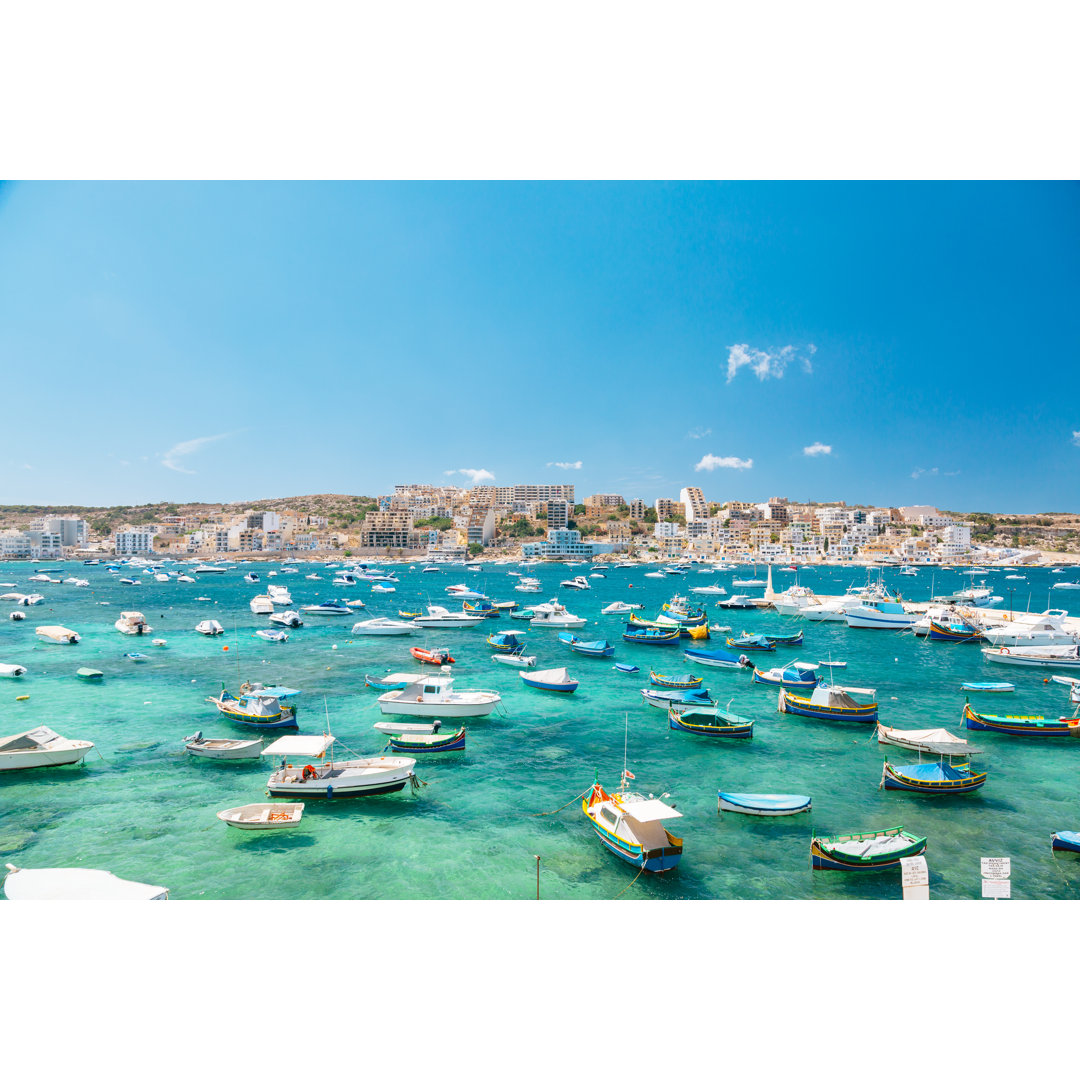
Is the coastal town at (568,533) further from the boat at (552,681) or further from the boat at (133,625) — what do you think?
the boat at (552,681)

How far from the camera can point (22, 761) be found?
958 cm

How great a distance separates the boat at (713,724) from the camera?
1177 centimetres

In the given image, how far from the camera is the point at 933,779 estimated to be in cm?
914

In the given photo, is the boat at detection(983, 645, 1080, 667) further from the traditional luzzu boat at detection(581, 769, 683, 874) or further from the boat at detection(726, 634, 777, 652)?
the traditional luzzu boat at detection(581, 769, 683, 874)

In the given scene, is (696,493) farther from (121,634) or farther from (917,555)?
(121,634)

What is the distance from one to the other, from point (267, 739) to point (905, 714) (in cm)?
1339

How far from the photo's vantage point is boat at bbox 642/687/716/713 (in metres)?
13.3

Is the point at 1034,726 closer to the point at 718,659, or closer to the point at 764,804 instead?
the point at 764,804

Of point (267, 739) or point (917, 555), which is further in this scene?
point (917, 555)

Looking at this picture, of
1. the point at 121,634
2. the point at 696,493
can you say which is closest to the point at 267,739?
the point at 121,634

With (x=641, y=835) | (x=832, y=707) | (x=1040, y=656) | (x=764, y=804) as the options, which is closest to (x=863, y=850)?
(x=764, y=804)
